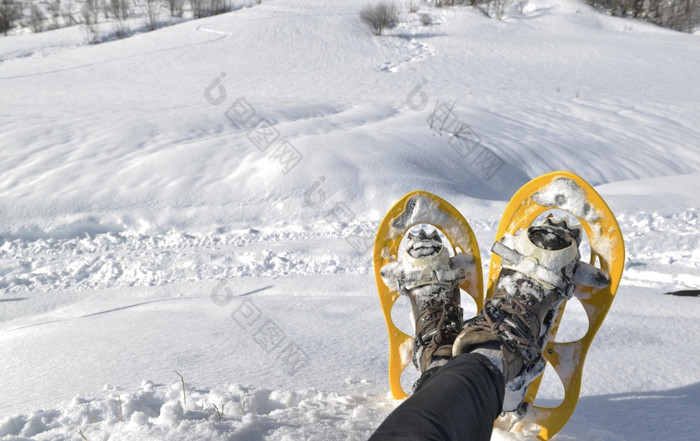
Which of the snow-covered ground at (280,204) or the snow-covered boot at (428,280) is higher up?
the snow-covered boot at (428,280)

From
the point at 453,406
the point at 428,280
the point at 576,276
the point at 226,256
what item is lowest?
the point at 226,256

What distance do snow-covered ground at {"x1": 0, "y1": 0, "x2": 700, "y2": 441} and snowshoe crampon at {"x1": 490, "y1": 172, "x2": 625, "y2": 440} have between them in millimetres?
77

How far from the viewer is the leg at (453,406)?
0.83 m

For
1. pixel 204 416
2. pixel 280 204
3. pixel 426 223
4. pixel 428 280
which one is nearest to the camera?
pixel 204 416

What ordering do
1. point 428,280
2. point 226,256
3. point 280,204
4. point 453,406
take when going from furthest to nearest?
point 280,204 < point 226,256 < point 428,280 < point 453,406

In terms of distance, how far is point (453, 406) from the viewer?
0.93 m

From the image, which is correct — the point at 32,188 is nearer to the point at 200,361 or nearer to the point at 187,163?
the point at 187,163

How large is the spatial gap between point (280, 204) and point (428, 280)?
258 cm

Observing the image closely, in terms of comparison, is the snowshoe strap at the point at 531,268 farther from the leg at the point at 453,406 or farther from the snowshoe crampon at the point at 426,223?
the leg at the point at 453,406

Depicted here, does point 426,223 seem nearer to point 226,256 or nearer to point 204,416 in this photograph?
point 204,416

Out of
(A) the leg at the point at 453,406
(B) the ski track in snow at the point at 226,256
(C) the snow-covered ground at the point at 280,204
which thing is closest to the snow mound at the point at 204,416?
(C) the snow-covered ground at the point at 280,204

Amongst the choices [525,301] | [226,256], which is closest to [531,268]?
[525,301]

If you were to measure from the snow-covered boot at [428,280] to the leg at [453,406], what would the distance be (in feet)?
1.50

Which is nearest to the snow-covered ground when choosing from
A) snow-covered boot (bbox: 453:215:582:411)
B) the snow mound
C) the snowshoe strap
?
the snow mound
